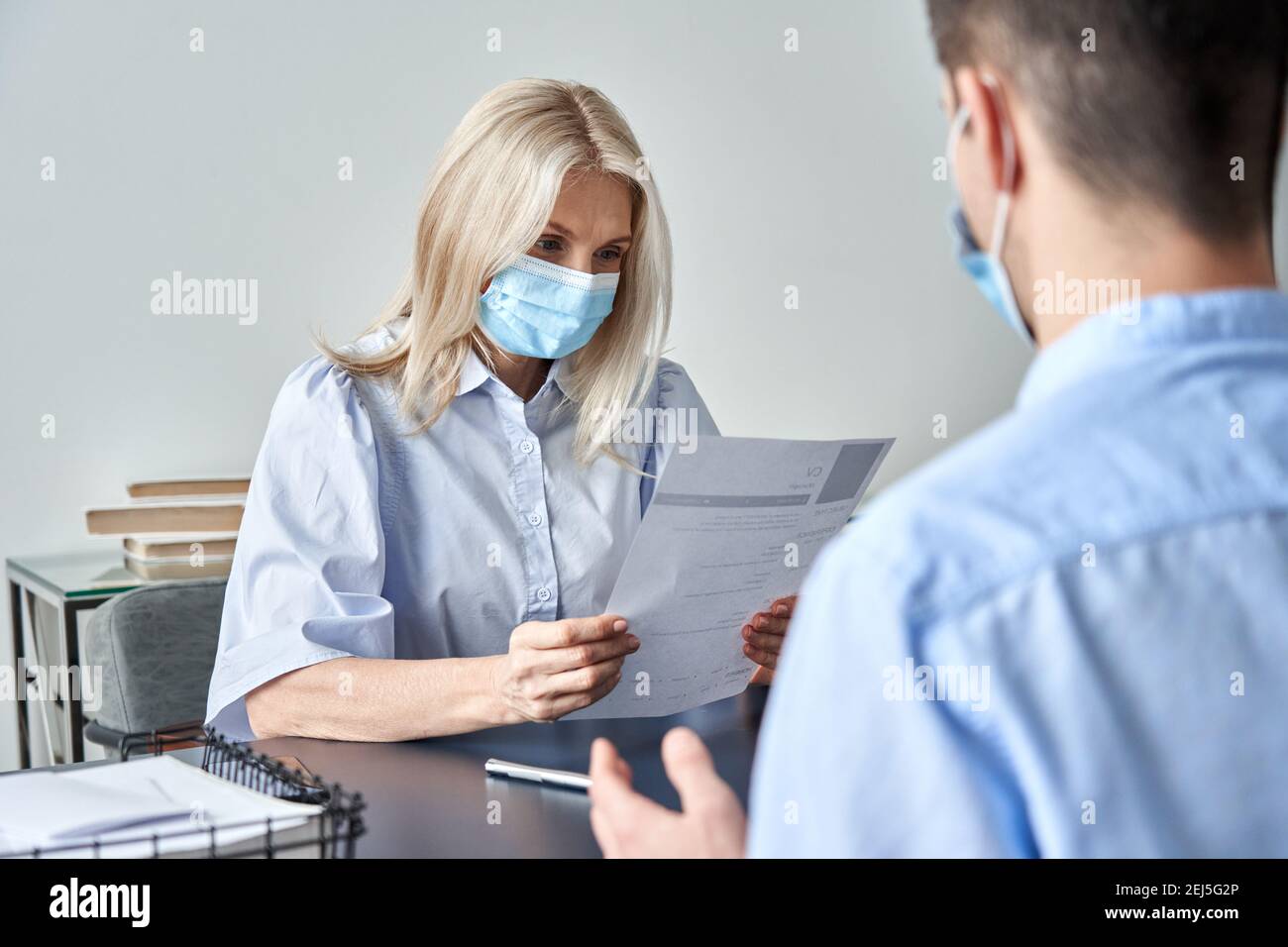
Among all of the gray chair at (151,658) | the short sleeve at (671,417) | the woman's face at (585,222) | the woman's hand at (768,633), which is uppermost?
the woman's face at (585,222)

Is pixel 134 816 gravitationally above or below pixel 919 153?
below

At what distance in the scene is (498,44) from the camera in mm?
2766

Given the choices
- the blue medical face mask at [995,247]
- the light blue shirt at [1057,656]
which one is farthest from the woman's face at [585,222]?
the light blue shirt at [1057,656]

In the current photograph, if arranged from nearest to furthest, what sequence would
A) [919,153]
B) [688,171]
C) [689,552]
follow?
[689,552], [688,171], [919,153]

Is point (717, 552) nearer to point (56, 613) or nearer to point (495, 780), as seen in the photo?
point (495, 780)

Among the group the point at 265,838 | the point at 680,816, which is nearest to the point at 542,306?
the point at 265,838

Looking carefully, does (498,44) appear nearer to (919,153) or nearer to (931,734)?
(919,153)

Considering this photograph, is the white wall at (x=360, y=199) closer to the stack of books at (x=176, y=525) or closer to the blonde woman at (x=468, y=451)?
the stack of books at (x=176, y=525)

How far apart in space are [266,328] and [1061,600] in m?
2.34

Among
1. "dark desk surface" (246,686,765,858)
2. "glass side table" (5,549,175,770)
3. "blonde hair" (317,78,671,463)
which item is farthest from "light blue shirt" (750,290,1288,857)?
"glass side table" (5,549,175,770)

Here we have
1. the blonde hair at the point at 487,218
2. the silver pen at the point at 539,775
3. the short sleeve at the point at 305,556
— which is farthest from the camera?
the blonde hair at the point at 487,218

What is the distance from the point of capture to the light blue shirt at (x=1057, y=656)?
456 mm

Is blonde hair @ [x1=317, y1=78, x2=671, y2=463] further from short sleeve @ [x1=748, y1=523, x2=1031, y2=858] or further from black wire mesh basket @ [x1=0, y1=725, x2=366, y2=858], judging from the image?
short sleeve @ [x1=748, y1=523, x2=1031, y2=858]

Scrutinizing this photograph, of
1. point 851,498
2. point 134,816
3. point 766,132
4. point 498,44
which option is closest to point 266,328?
point 498,44
